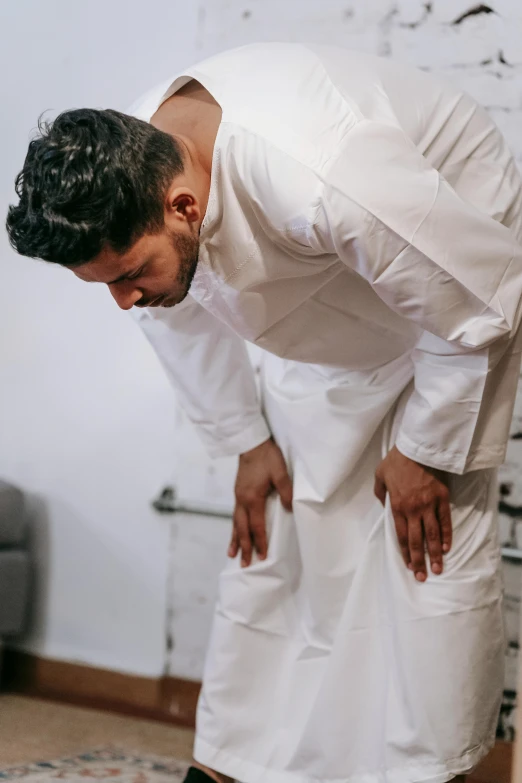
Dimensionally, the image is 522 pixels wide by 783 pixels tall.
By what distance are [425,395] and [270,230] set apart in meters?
0.28

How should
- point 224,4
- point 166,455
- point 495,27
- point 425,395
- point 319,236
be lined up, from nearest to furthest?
point 319,236 < point 425,395 < point 495,27 < point 224,4 < point 166,455

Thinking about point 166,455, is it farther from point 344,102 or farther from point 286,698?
point 344,102

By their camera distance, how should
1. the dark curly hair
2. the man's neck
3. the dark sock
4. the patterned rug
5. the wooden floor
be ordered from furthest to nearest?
the wooden floor < the patterned rug < the dark sock < the man's neck < the dark curly hair

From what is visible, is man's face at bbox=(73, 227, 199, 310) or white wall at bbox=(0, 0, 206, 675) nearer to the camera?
man's face at bbox=(73, 227, 199, 310)

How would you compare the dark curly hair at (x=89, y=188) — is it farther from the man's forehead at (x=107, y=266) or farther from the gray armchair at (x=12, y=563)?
the gray armchair at (x=12, y=563)

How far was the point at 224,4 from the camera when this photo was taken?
1832 mm

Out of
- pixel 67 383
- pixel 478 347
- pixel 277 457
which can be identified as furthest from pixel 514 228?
pixel 67 383

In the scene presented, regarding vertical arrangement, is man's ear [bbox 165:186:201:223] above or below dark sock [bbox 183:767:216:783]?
above

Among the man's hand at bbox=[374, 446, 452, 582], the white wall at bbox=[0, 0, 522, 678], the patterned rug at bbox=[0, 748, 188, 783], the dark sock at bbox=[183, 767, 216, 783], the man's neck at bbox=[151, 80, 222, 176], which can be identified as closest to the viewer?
the man's neck at bbox=[151, 80, 222, 176]

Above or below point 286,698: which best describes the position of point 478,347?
above

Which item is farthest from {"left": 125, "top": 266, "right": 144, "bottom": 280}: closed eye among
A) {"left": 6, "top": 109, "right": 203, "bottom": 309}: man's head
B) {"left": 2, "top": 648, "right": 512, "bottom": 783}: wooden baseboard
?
{"left": 2, "top": 648, "right": 512, "bottom": 783}: wooden baseboard

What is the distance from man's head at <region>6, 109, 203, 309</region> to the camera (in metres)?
1.00

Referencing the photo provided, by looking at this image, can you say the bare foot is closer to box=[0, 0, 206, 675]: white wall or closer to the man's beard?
box=[0, 0, 206, 675]: white wall

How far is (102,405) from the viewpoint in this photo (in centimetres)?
205
